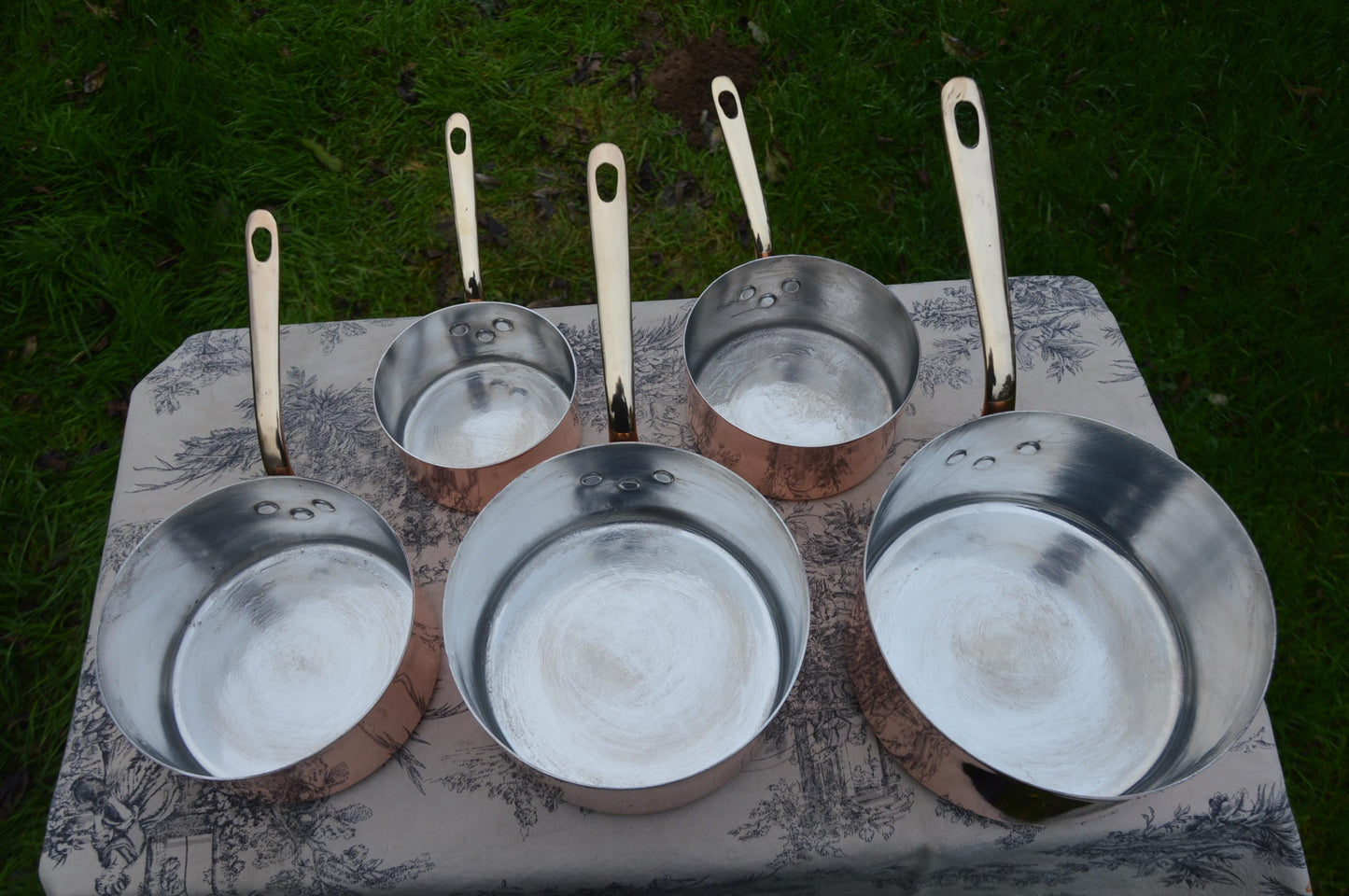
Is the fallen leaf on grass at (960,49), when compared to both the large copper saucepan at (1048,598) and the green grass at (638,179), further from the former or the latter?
the large copper saucepan at (1048,598)

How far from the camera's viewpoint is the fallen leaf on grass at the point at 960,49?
2.13m

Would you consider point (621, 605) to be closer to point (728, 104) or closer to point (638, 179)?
point (728, 104)

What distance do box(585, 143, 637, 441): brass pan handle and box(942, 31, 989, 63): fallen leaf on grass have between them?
1644 mm

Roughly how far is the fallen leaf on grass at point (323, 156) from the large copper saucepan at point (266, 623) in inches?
48.5

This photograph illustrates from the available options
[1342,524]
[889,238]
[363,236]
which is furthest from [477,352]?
[1342,524]

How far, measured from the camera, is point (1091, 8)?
219 centimetres

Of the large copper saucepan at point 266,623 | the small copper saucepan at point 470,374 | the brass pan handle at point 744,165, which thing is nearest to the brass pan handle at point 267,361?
the large copper saucepan at point 266,623

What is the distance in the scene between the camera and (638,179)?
2074mm

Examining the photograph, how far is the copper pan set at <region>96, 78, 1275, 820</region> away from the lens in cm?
87

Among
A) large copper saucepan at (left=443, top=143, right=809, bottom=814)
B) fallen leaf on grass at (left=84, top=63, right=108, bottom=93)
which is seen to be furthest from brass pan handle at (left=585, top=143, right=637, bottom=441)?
fallen leaf on grass at (left=84, top=63, right=108, bottom=93)

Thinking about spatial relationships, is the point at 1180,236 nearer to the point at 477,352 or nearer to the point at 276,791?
the point at 477,352

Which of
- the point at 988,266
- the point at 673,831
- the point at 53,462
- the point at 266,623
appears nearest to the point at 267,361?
the point at 266,623

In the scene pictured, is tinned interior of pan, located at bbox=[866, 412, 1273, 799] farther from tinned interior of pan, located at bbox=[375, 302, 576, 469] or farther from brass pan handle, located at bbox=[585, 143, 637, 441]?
tinned interior of pan, located at bbox=[375, 302, 576, 469]

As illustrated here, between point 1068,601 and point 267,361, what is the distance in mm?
1051
